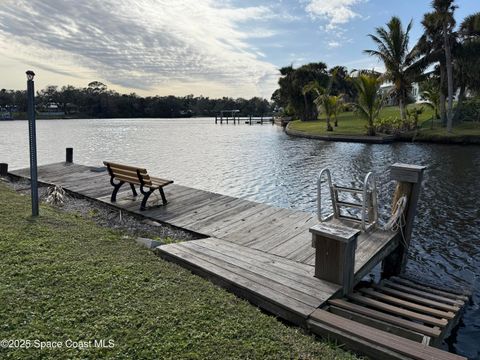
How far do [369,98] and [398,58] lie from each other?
420 cm

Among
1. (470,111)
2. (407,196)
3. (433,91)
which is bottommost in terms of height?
(407,196)

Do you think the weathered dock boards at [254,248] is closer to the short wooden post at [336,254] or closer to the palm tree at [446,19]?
the short wooden post at [336,254]

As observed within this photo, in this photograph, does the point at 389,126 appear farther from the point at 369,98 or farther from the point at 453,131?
the point at 453,131

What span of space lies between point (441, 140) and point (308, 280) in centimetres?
2049

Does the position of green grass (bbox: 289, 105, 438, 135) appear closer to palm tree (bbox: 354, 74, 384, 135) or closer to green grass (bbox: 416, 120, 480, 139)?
palm tree (bbox: 354, 74, 384, 135)

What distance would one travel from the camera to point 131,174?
6.52m

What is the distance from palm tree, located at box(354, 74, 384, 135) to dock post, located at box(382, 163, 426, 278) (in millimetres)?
18845

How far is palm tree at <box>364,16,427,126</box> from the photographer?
77.3 ft

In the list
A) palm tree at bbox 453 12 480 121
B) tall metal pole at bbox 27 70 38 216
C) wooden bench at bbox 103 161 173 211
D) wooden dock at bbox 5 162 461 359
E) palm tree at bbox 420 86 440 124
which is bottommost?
wooden dock at bbox 5 162 461 359

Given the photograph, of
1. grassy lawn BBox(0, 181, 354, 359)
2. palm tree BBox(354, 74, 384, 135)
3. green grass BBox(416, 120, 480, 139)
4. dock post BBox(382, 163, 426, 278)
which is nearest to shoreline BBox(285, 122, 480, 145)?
green grass BBox(416, 120, 480, 139)

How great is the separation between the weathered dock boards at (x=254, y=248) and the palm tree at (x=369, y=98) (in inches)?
702

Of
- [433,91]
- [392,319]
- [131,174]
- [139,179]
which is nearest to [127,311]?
[392,319]

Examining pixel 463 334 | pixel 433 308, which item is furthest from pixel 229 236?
pixel 463 334

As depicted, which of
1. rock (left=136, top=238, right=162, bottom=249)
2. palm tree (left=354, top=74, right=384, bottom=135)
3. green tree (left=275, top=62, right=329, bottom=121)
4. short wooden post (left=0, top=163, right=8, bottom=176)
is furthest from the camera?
green tree (left=275, top=62, right=329, bottom=121)
